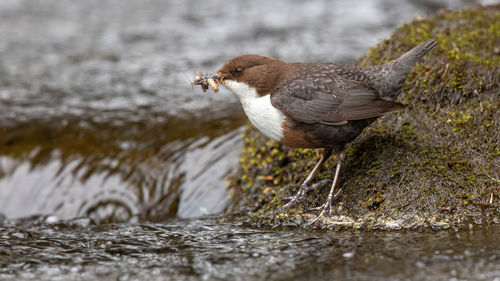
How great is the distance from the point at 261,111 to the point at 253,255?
45.4 inches

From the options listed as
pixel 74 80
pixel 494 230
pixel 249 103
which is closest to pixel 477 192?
pixel 494 230

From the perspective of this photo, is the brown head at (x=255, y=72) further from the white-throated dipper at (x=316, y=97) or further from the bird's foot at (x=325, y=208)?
the bird's foot at (x=325, y=208)

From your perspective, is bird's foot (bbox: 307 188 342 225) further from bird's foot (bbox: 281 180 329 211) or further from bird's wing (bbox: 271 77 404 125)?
bird's wing (bbox: 271 77 404 125)

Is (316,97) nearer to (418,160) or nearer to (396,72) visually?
(396,72)

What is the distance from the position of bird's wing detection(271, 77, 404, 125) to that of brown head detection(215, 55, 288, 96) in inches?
4.1

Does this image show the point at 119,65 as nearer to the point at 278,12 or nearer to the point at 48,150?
the point at 48,150

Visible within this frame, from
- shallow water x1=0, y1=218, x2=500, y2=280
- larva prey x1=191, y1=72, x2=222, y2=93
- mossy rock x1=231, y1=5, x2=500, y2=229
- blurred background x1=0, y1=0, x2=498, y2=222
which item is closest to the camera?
shallow water x1=0, y1=218, x2=500, y2=280

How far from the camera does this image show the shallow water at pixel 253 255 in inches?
105

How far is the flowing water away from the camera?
296 cm

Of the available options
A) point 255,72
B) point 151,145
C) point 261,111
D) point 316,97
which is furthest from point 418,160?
point 151,145

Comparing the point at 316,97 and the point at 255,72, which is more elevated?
the point at 255,72

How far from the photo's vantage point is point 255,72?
3912 mm

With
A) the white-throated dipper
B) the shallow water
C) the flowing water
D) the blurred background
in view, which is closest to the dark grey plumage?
the white-throated dipper

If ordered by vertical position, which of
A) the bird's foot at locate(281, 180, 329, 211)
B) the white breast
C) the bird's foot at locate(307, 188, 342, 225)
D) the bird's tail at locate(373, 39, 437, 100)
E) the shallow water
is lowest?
the shallow water
